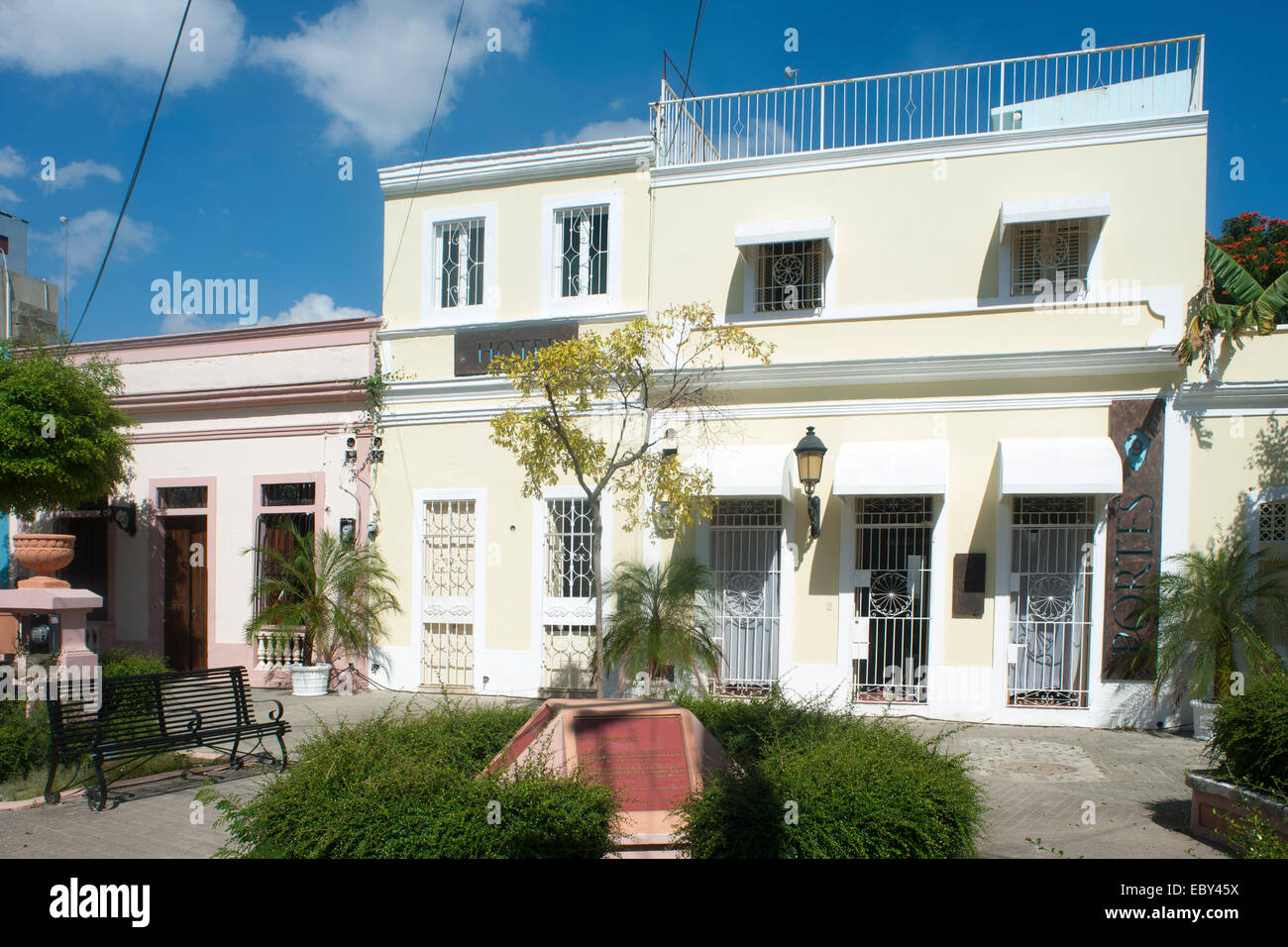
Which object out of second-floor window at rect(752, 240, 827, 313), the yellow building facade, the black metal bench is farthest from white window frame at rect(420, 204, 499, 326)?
the black metal bench

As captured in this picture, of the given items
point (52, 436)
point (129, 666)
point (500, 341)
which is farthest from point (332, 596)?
point (500, 341)

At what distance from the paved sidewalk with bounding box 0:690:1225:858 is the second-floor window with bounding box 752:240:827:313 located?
549cm

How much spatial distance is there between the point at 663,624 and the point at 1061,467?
15.8ft

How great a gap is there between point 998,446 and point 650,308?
15.5 feet

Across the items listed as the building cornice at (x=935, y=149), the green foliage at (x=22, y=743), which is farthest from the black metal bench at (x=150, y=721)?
the building cornice at (x=935, y=149)

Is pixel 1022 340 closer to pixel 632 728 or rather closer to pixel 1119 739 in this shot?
pixel 1119 739

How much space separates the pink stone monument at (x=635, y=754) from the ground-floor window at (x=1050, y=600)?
240 inches

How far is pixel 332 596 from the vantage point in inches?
531

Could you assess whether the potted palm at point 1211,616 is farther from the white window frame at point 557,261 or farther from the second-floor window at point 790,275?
the white window frame at point 557,261

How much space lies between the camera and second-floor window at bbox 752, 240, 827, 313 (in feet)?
39.9

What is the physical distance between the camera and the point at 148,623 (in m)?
15.0

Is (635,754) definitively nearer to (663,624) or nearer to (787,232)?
(663,624)
